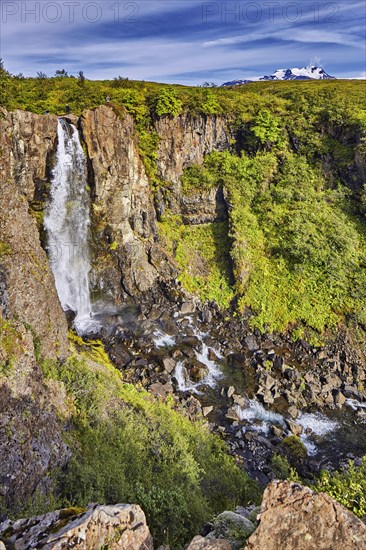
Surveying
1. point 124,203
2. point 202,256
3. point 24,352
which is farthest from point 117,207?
point 24,352

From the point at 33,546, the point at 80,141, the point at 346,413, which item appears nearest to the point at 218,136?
the point at 80,141

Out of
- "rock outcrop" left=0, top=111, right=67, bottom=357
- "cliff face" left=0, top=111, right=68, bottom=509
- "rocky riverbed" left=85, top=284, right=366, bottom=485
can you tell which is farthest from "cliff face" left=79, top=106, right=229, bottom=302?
"cliff face" left=0, top=111, right=68, bottom=509

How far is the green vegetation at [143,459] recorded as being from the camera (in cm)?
1145

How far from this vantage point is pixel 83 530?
6129 millimetres

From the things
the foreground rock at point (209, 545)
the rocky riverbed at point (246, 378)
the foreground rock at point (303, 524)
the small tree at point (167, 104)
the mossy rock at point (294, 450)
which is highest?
the small tree at point (167, 104)

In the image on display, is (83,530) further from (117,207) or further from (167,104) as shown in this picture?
(167,104)

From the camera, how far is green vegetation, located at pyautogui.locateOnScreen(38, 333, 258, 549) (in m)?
11.4

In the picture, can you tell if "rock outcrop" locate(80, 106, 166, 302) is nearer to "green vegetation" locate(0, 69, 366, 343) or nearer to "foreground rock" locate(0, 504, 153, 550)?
"green vegetation" locate(0, 69, 366, 343)

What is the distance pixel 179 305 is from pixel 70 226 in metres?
11.1

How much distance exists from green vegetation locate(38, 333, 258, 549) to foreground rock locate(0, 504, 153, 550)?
12.1 feet

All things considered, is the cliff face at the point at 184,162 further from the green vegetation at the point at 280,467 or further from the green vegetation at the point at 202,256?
the green vegetation at the point at 280,467

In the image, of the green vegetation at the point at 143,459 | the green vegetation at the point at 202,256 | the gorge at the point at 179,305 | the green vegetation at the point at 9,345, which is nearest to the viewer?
the green vegetation at the point at 143,459

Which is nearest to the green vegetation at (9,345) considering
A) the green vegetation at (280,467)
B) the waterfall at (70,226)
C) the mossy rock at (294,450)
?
the green vegetation at (280,467)

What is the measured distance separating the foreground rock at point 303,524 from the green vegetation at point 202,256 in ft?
78.8
